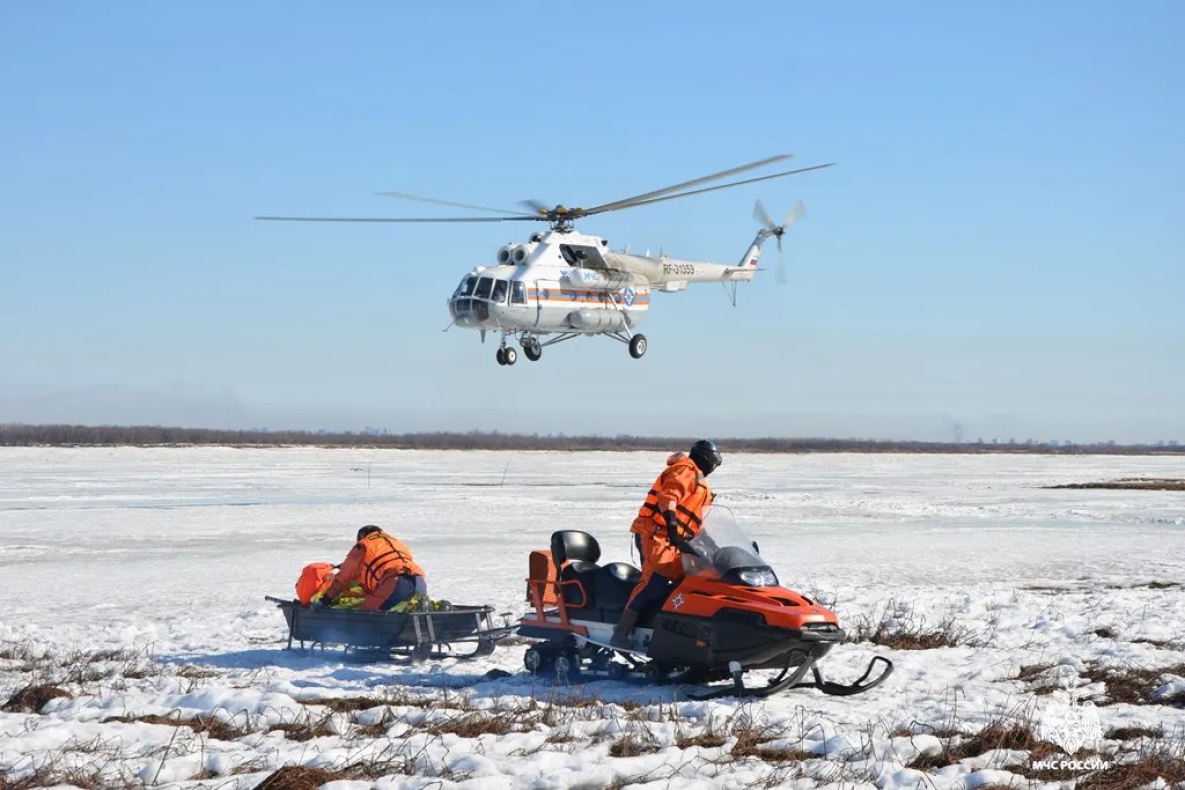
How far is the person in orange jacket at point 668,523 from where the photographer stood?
326 inches

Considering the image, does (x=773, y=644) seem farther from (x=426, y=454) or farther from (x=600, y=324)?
(x=426, y=454)

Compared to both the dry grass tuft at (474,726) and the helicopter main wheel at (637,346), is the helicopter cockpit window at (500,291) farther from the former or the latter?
the dry grass tuft at (474,726)

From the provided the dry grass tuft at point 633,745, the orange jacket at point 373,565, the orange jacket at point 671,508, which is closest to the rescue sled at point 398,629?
the orange jacket at point 373,565

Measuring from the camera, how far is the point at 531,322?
28.3m

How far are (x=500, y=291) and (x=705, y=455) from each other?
19.4 metres

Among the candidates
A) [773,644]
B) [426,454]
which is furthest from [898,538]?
[426,454]

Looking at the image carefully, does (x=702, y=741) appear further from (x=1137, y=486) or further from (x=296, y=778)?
(x=1137, y=486)

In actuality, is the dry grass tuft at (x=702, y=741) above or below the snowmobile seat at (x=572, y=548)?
below

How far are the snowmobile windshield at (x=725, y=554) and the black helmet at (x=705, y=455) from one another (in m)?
0.29

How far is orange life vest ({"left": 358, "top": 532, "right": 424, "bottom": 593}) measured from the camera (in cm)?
1002

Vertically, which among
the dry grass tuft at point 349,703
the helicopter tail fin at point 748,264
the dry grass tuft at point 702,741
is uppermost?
the helicopter tail fin at point 748,264

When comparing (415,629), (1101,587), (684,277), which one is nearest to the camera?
(415,629)

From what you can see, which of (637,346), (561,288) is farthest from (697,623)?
(637,346)

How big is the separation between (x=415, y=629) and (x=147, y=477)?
105ft
